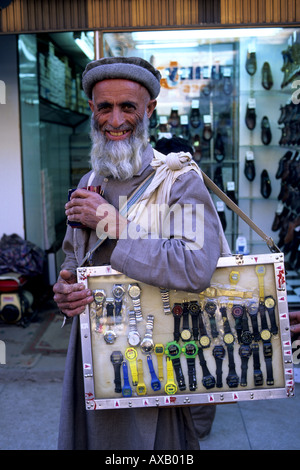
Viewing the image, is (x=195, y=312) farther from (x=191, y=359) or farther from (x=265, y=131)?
(x=265, y=131)

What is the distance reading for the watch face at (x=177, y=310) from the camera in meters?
1.75

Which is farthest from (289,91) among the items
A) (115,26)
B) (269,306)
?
(269,306)

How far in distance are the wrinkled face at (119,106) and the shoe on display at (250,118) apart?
12.6 feet

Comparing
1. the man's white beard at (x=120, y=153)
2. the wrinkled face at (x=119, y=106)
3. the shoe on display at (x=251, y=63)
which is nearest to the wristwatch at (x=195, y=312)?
the man's white beard at (x=120, y=153)

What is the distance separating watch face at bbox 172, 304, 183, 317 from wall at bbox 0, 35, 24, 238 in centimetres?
432

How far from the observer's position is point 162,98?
554 centimetres

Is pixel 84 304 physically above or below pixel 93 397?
above

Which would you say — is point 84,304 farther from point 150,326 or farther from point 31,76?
point 31,76

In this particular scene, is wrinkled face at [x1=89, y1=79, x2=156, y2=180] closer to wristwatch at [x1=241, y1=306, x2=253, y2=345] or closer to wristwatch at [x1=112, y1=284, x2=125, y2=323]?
wristwatch at [x1=112, y1=284, x2=125, y2=323]

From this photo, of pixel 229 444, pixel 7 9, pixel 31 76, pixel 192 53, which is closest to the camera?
pixel 229 444

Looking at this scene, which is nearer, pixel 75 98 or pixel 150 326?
pixel 150 326

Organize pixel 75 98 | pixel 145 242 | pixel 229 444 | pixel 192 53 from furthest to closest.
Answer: pixel 75 98 → pixel 192 53 → pixel 229 444 → pixel 145 242

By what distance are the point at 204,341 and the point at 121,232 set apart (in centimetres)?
47

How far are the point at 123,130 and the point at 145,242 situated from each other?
53cm
